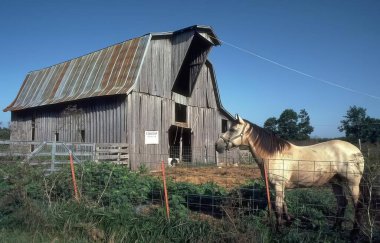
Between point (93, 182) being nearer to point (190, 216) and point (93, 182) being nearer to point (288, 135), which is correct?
point (190, 216)

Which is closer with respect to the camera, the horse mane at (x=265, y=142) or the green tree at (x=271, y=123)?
the horse mane at (x=265, y=142)

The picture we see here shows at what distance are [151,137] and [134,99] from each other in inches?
87.0

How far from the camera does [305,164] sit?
5773 mm

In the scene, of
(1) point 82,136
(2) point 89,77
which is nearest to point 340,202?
(1) point 82,136

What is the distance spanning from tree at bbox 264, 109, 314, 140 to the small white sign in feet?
170

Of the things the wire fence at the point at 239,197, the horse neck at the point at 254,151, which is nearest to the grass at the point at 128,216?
the wire fence at the point at 239,197

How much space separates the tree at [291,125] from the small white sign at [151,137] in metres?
51.9

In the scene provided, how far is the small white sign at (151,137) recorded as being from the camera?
54.8ft

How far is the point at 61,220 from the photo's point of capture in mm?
5605

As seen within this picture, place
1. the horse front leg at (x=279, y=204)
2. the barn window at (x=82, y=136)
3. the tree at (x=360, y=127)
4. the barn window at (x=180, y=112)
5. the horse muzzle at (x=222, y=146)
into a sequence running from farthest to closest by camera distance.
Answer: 1. the tree at (x=360, y=127)
2. the barn window at (x=180, y=112)
3. the barn window at (x=82, y=136)
4. the horse muzzle at (x=222, y=146)
5. the horse front leg at (x=279, y=204)

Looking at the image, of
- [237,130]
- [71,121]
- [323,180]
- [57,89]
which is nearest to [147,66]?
[71,121]

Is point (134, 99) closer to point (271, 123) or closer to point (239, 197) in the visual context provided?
point (239, 197)

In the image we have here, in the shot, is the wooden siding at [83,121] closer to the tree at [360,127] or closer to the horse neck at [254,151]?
the horse neck at [254,151]

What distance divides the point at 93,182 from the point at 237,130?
3.53 m
